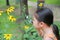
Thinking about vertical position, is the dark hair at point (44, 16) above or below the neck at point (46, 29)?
above

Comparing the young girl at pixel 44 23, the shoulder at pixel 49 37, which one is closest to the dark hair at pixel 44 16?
the young girl at pixel 44 23

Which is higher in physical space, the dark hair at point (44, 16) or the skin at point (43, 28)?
the dark hair at point (44, 16)

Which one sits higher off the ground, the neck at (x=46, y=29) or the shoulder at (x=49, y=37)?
the neck at (x=46, y=29)

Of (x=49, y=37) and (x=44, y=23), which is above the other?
(x=44, y=23)

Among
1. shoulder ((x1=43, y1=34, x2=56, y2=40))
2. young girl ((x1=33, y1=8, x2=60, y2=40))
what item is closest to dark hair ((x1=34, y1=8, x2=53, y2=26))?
young girl ((x1=33, y1=8, x2=60, y2=40))

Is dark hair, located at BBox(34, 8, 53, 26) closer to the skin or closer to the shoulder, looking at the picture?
the skin

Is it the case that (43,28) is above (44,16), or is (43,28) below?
below

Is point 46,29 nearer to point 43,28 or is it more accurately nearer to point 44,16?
point 43,28

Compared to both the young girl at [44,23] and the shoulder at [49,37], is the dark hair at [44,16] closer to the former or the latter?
the young girl at [44,23]

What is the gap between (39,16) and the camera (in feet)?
9.53

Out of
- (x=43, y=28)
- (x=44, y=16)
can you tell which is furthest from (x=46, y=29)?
(x=44, y=16)

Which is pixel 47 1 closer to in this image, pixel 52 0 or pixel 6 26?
pixel 52 0

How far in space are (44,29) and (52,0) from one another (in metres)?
13.8

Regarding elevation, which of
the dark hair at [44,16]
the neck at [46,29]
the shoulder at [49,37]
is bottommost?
the shoulder at [49,37]
